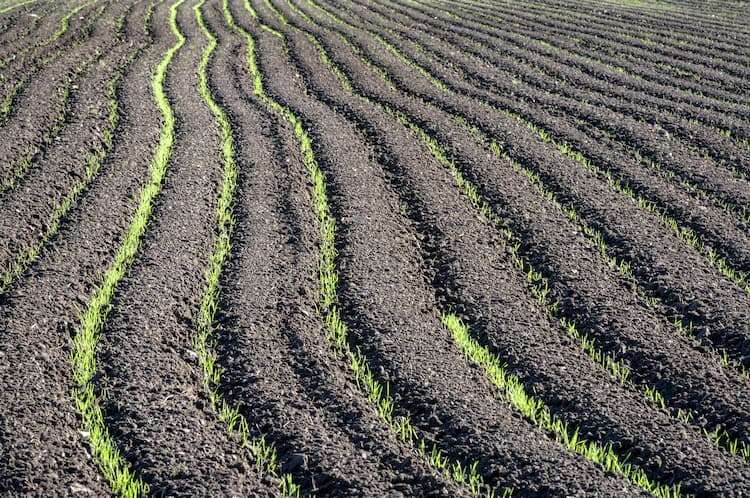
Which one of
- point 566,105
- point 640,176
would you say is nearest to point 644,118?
point 566,105

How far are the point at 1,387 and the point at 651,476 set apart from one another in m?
3.50

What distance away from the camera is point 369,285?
5.79 meters

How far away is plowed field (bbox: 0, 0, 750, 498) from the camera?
403 cm

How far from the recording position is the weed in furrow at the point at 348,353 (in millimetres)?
3959

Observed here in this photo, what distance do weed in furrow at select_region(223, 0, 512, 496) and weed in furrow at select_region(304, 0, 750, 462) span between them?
1292mm

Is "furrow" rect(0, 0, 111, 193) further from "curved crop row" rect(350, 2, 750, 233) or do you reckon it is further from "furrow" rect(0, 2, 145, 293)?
"curved crop row" rect(350, 2, 750, 233)

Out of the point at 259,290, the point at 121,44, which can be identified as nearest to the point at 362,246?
the point at 259,290

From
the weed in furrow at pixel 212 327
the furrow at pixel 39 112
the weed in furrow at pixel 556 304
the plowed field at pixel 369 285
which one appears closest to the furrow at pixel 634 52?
the plowed field at pixel 369 285

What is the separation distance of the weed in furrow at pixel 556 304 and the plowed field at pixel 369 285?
0.02 metres

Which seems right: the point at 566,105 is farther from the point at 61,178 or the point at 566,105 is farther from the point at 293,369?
the point at 293,369

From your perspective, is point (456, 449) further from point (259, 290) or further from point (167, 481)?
point (259, 290)

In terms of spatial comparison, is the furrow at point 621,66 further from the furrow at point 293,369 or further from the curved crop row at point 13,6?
the curved crop row at point 13,6

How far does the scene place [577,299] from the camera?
5.68 m

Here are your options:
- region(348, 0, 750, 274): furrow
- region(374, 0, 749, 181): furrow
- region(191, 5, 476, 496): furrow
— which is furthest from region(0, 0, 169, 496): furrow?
region(374, 0, 749, 181): furrow
